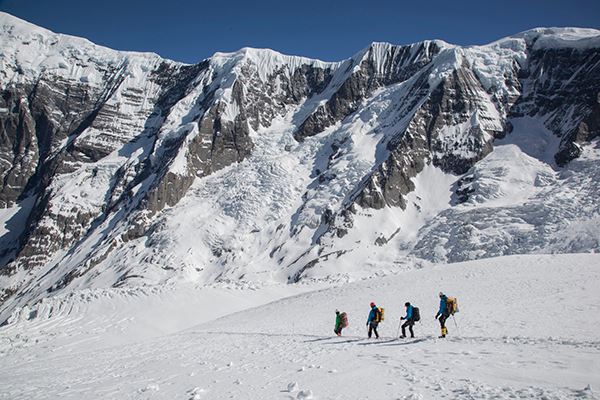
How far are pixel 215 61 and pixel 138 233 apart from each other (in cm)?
8731

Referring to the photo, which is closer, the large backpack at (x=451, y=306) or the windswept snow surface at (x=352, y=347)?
the windswept snow surface at (x=352, y=347)

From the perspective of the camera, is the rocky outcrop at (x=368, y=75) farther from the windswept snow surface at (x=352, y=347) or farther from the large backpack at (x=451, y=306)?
the large backpack at (x=451, y=306)

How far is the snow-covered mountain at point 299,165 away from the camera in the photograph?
88438 millimetres

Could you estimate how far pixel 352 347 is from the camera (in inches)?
650

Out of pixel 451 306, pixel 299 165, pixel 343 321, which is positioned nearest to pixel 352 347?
pixel 451 306

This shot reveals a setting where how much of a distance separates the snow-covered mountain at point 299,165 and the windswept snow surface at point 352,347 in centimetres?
4251

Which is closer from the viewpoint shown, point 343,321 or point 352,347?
point 352,347

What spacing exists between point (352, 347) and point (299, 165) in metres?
111

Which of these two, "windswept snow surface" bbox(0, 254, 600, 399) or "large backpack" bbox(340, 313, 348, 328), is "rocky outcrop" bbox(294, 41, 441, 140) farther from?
"large backpack" bbox(340, 313, 348, 328)

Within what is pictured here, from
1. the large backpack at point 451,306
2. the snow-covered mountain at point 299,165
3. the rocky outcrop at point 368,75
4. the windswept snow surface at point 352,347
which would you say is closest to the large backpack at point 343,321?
the windswept snow surface at point 352,347

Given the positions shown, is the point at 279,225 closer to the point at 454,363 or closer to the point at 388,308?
the point at 388,308

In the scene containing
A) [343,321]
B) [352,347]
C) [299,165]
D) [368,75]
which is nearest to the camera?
[352,347]

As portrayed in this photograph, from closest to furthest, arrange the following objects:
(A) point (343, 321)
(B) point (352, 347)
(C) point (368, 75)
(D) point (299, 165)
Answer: (B) point (352, 347), (A) point (343, 321), (D) point (299, 165), (C) point (368, 75)

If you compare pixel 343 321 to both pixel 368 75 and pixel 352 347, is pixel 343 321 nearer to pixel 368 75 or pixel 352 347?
pixel 352 347
